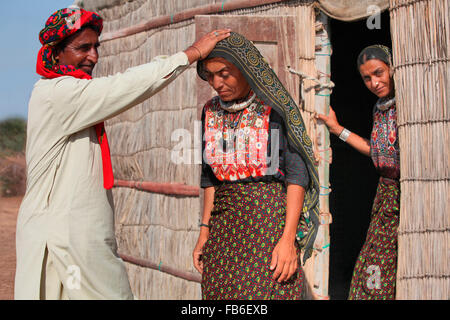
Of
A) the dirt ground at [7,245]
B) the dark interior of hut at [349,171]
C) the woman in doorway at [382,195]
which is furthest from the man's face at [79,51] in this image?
the dirt ground at [7,245]

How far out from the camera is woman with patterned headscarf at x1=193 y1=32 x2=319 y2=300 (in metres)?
3.03

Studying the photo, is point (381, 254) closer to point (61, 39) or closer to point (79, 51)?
point (79, 51)

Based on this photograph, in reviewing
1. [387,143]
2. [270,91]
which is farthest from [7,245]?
[270,91]

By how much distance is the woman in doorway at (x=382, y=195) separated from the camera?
13.6 ft

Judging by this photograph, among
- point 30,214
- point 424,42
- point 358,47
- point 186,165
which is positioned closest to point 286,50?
point 424,42

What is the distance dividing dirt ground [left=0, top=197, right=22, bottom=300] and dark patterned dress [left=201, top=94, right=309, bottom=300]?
16.5 ft

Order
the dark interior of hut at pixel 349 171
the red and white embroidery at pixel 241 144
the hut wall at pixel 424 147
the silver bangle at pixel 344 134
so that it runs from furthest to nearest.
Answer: the dark interior of hut at pixel 349 171 → the silver bangle at pixel 344 134 → the hut wall at pixel 424 147 → the red and white embroidery at pixel 241 144

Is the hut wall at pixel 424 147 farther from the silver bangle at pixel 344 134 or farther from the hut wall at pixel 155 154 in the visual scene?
the hut wall at pixel 155 154

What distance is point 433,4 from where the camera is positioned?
3.96 metres

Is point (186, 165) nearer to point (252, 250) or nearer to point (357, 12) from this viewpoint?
point (357, 12)

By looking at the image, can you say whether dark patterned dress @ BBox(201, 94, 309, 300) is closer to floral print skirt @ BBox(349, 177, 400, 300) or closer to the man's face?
the man's face

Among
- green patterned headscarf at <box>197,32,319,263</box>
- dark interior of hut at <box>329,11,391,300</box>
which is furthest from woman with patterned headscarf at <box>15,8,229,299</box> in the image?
dark interior of hut at <box>329,11,391,300</box>

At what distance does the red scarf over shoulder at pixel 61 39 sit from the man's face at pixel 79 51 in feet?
0.11

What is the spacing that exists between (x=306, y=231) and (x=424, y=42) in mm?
1806
